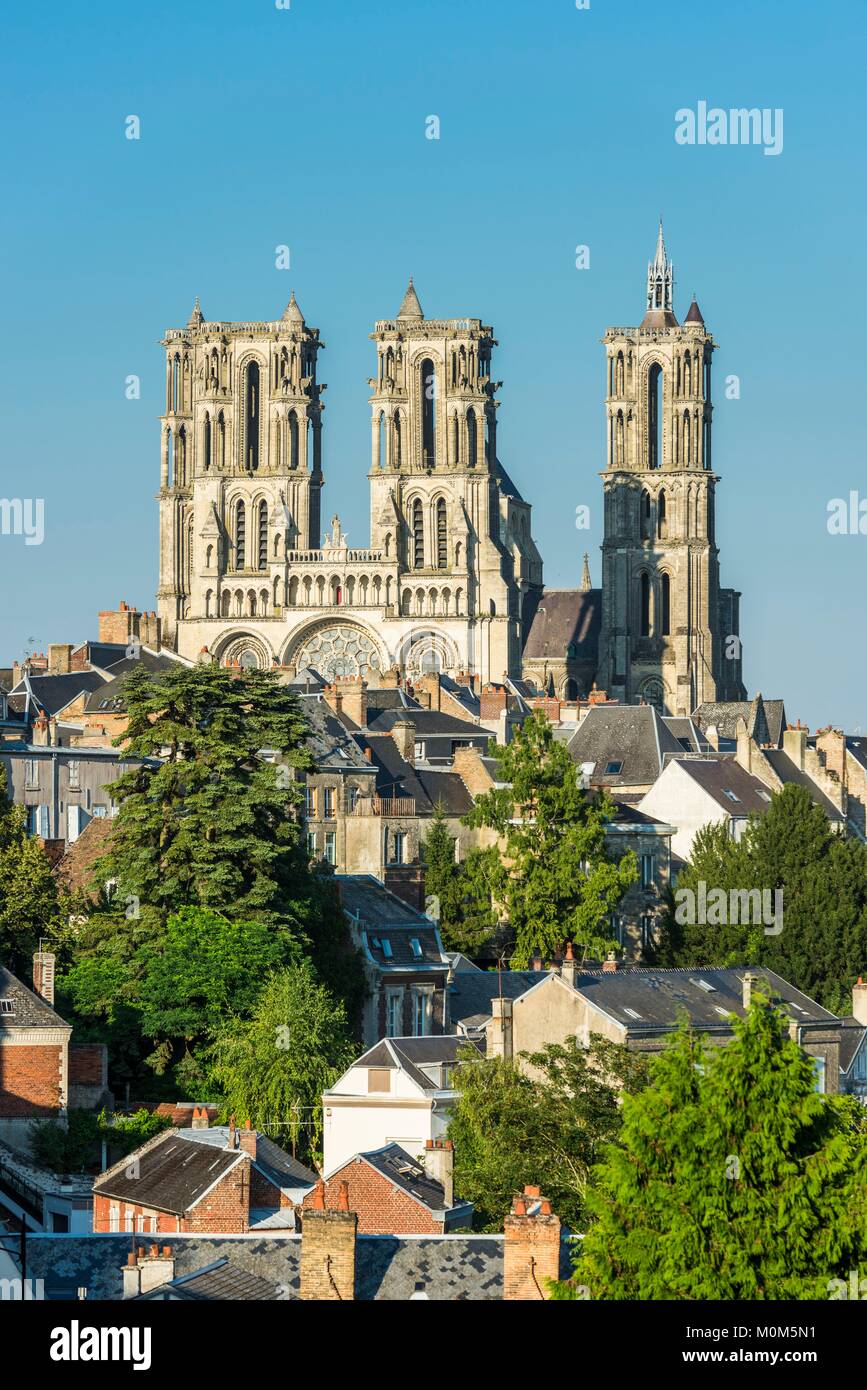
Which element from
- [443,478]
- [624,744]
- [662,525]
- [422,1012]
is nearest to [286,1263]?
[422,1012]

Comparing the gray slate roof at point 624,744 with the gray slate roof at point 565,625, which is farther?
the gray slate roof at point 565,625

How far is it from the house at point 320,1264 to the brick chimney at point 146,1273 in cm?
1

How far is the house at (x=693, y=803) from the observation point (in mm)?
84250

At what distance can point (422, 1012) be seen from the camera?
62.3 m

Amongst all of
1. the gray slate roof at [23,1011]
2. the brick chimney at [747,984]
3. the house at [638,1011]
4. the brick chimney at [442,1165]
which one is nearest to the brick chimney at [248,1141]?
the brick chimney at [442,1165]

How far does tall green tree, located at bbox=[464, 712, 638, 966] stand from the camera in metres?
73.7

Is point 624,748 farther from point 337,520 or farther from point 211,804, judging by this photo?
point 337,520

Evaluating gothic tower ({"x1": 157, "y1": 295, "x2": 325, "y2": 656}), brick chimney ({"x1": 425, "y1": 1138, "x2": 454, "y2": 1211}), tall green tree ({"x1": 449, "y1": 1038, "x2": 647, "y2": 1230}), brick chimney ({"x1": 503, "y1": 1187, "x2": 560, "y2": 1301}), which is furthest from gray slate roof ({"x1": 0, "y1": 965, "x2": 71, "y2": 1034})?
gothic tower ({"x1": 157, "y1": 295, "x2": 325, "y2": 656})

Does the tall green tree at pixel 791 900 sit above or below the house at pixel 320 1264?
above

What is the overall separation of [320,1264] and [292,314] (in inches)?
4946

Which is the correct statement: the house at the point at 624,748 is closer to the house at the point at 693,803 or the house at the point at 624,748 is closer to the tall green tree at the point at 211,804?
the house at the point at 693,803

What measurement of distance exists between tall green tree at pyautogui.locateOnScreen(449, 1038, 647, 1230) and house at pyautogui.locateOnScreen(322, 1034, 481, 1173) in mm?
655

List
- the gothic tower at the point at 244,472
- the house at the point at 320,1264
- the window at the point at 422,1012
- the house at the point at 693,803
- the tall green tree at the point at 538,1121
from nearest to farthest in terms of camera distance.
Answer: the house at the point at 320,1264 → the tall green tree at the point at 538,1121 → the window at the point at 422,1012 → the house at the point at 693,803 → the gothic tower at the point at 244,472
